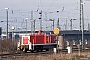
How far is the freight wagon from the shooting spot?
46375 millimetres

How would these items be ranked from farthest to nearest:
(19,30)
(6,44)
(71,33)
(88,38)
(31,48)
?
(19,30) → (88,38) → (71,33) → (6,44) → (31,48)

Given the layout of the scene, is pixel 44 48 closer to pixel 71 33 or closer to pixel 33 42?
pixel 33 42

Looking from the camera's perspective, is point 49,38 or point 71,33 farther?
point 71,33

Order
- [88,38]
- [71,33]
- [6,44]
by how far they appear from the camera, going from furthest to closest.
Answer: [88,38] < [71,33] < [6,44]

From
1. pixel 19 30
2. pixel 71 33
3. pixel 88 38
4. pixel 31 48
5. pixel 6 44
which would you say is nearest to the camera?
pixel 31 48

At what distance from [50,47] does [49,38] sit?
1.32m

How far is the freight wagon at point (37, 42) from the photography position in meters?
46.4

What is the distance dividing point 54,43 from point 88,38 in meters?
74.1

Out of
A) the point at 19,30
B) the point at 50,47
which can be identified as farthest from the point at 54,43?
the point at 19,30

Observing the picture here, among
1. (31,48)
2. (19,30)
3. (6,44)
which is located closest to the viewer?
(31,48)

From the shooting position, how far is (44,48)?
154ft

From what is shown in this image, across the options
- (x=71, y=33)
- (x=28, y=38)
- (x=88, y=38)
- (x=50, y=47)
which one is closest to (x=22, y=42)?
(x=28, y=38)

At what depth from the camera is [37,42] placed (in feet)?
154

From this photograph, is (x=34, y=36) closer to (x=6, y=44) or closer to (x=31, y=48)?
(x=31, y=48)
